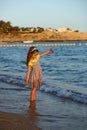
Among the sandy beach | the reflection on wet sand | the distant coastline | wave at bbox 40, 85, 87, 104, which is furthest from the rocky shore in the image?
the reflection on wet sand

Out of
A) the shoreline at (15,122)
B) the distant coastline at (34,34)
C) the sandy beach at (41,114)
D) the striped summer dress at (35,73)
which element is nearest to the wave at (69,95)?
the sandy beach at (41,114)

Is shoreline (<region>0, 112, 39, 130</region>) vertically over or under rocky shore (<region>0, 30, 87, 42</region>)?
over

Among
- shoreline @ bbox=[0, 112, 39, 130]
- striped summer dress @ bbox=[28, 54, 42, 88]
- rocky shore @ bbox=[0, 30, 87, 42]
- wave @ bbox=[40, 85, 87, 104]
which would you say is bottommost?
rocky shore @ bbox=[0, 30, 87, 42]

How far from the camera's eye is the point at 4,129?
18.6 ft

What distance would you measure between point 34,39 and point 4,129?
15931 centimetres

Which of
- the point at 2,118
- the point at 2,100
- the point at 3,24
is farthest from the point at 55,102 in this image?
the point at 3,24

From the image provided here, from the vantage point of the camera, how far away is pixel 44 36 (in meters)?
166

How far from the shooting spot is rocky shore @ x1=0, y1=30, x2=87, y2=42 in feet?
521

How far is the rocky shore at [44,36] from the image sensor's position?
158875 millimetres


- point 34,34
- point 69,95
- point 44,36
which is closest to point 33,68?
point 69,95

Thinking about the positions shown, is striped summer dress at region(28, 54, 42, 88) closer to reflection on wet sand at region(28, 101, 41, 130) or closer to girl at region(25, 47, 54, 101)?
girl at region(25, 47, 54, 101)

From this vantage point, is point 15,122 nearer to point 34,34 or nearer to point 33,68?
point 33,68

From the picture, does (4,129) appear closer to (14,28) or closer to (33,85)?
(33,85)

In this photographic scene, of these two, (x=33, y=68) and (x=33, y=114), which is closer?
(x=33, y=114)
